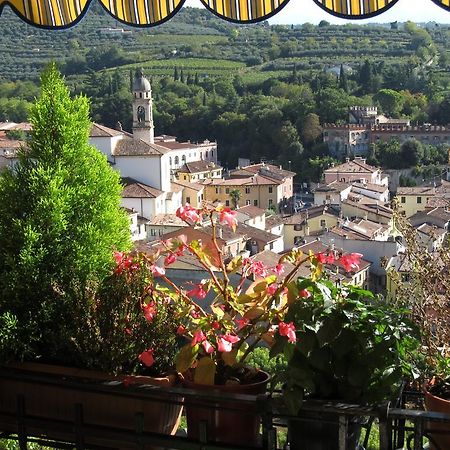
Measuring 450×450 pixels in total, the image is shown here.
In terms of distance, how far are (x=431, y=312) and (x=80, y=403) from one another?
2.43 ft

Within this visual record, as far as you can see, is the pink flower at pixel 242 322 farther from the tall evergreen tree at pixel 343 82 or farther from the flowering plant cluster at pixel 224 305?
the tall evergreen tree at pixel 343 82

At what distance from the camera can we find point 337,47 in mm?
55188

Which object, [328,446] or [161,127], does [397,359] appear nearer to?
[328,446]

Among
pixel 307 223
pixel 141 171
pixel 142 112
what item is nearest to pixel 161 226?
pixel 141 171

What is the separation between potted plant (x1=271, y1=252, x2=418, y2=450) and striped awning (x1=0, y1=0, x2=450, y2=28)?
0.49m

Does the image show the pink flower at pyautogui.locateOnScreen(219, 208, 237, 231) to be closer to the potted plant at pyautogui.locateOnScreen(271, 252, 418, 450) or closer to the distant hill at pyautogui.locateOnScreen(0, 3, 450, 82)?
the potted plant at pyautogui.locateOnScreen(271, 252, 418, 450)

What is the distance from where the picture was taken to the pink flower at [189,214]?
1.34 m

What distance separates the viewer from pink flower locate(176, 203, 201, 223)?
134 centimetres

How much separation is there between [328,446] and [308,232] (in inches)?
803

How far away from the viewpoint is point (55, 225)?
135 centimetres

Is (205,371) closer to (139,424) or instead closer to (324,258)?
(139,424)

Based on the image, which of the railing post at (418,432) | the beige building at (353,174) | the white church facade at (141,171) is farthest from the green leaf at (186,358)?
the beige building at (353,174)

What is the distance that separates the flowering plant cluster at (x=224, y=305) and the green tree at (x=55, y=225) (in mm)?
125

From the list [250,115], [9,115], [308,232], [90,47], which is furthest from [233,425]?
[90,47]
